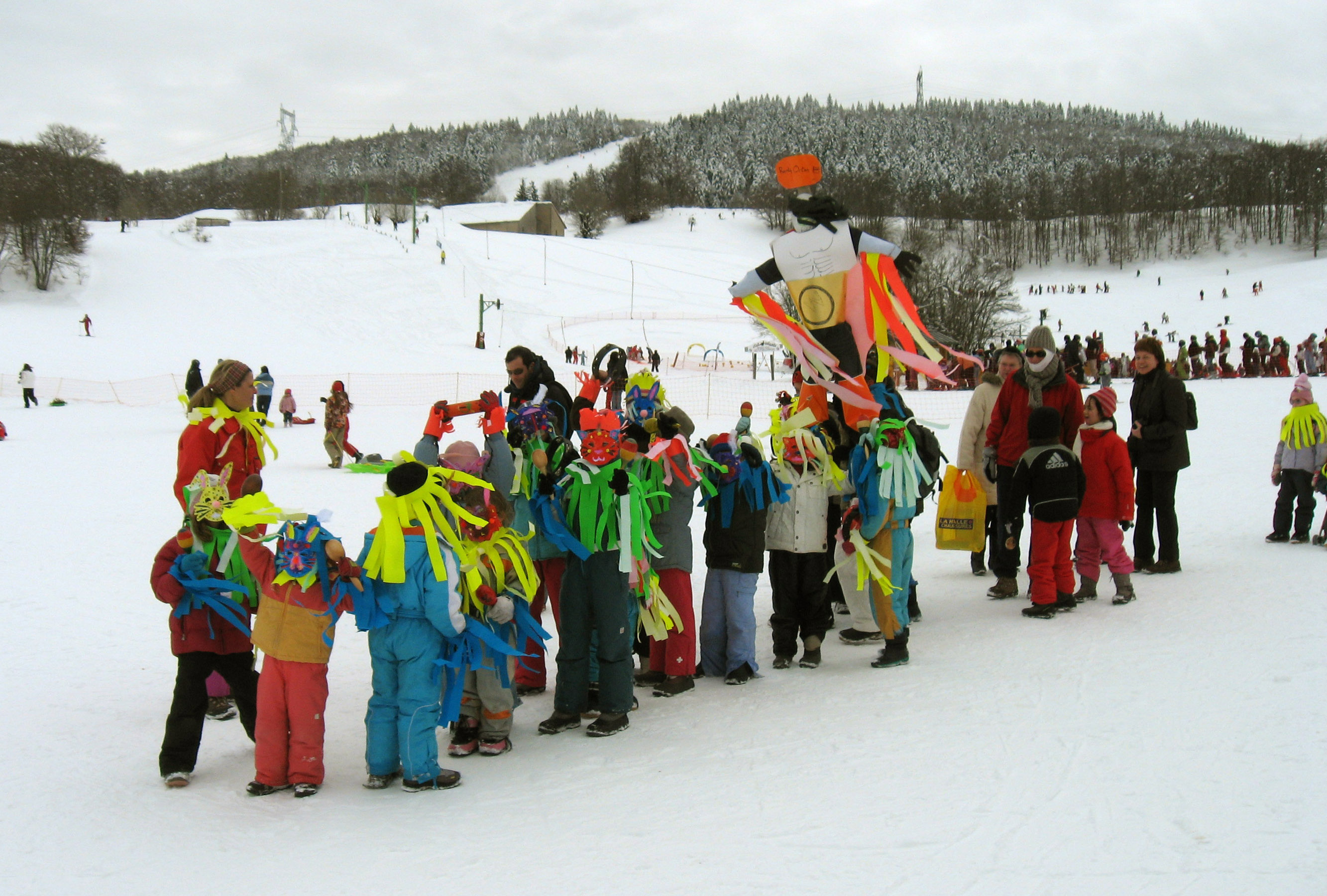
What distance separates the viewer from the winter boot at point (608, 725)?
4.85 metres

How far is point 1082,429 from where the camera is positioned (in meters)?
6.94

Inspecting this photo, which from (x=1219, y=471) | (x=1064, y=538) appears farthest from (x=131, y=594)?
(x=1219, y=471)

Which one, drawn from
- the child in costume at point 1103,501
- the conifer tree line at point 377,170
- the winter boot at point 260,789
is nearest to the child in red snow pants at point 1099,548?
the child in costume at point 1103,501

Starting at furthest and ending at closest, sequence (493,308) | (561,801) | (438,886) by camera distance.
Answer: (493,308) < (561,801) < (438,886)

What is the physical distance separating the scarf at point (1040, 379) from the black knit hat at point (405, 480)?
462cm

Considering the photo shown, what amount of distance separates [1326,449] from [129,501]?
504 inches

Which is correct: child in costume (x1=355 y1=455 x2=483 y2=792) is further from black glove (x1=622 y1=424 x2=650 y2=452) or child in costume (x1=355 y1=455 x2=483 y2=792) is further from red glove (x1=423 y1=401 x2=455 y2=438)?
black glove (x1=622 y1=424 x2=650 y2=452)

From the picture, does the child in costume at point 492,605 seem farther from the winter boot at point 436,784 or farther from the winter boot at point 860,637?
the winter boot at point 860,637

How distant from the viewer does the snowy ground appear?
3305 mm

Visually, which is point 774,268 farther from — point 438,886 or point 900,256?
point 438,886

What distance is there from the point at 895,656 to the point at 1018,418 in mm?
2323

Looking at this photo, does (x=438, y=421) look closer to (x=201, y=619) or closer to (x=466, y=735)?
(x=201, y=619)

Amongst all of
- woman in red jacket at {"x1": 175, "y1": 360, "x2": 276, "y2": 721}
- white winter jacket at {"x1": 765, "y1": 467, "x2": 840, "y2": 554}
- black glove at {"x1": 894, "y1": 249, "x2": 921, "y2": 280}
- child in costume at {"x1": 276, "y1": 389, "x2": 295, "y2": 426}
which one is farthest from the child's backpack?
child in costume at {"x1": 276, "y1": 389, "x2": 295, "y2": 426}

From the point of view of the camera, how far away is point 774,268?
22.4 feet
